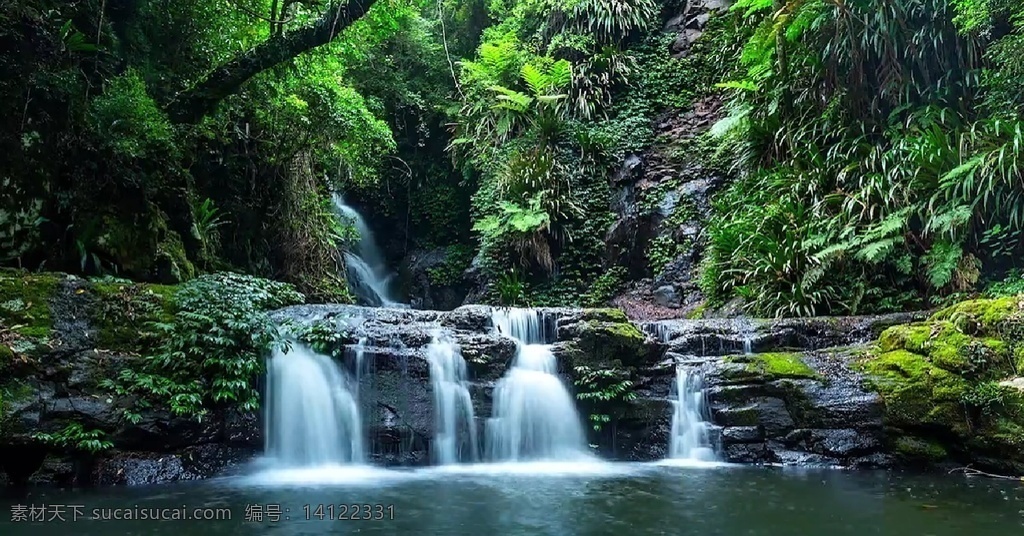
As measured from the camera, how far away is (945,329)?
6.59 meters

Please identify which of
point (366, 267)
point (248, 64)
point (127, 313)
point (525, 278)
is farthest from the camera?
point (366, 267)

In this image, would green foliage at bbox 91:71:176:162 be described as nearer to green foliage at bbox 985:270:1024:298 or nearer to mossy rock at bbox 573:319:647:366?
mossy rock at bbox 573:319:647:366

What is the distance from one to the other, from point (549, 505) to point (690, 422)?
2887mm

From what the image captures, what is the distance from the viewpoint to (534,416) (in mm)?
7328

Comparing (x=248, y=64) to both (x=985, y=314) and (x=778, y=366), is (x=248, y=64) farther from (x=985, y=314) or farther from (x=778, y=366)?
(x=985, y=314)

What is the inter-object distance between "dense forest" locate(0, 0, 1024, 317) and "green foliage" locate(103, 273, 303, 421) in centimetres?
181

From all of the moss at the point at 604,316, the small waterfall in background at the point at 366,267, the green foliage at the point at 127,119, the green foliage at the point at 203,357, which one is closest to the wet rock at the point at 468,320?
the moss at the point at 604,316

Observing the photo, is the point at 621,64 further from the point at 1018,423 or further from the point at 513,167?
the point at 1018,423

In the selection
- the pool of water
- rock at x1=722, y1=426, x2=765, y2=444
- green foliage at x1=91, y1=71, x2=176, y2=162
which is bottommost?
the pool of water

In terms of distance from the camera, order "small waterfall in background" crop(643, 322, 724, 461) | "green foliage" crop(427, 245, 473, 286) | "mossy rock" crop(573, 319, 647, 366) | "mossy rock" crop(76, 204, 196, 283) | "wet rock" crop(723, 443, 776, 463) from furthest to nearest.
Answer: "green foliage" crop(427, 245, 473, 286), "mossy rock" crop(76, 204, 196, 283), "mossy rock" crop(573, 319, 647, 366), "small waterfall in background" crop(643, 322, 724, 461), "wet rock" crop(723, 443, 776, 463)

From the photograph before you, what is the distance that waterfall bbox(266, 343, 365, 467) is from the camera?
665 cm

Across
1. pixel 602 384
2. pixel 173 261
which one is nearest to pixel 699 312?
pixel 602 384

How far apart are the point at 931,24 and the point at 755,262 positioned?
13.3 ft

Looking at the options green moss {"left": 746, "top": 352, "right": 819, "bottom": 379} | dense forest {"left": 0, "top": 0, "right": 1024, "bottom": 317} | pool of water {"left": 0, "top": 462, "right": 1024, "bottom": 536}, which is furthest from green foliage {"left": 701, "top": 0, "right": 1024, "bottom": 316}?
pool of water {"left": 0, "top": 462, "right": 1024, "bottom": 536}
